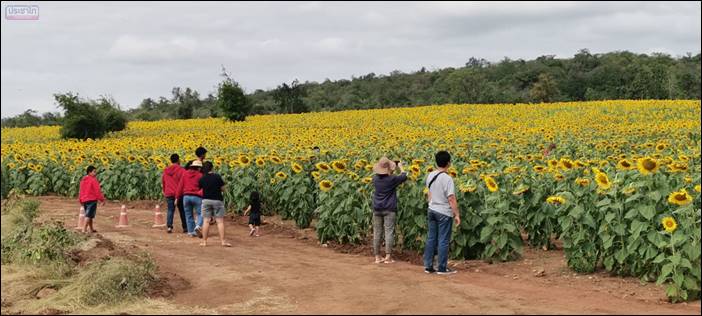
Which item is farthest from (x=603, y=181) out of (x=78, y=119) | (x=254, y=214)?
(x=78, y=119)

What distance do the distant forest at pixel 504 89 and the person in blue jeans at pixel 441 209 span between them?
36437 mm

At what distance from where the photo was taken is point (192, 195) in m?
13.8

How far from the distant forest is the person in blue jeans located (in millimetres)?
36437

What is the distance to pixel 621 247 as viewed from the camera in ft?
29.6

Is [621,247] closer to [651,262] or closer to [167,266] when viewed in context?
[651,262]

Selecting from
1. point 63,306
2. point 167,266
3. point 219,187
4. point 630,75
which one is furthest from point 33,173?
point 630,75

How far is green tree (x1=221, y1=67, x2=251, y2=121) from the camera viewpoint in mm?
42188

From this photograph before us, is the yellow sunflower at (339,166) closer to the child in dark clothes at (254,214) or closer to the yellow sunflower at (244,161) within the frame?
the child in dark clothes at (254,214)

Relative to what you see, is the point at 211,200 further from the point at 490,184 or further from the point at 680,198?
the point at 680,198

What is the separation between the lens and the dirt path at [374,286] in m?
7.79

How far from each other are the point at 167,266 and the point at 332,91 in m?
71.8

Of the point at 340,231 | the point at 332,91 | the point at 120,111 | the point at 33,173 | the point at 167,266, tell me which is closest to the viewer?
the point at 167,266

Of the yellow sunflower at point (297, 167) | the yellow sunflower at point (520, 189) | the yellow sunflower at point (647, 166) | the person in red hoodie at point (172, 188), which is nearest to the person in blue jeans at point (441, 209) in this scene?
the yellow sunflower at point (520, 189)

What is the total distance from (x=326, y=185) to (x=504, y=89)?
57.7 metres
